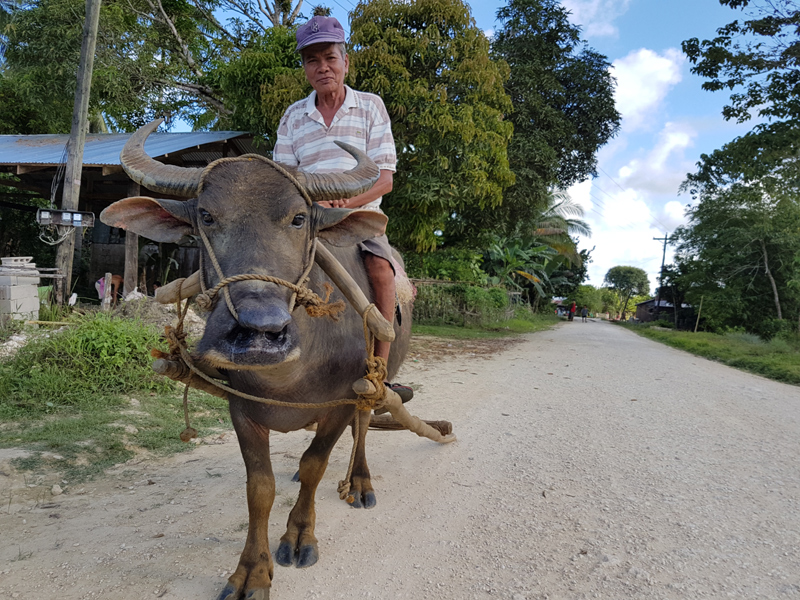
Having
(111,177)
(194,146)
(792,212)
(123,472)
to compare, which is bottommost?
(123,472)

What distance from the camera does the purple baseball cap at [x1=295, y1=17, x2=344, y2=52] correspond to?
2.76m

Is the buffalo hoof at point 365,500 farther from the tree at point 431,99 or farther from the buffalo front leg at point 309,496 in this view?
the tree at point 431,99

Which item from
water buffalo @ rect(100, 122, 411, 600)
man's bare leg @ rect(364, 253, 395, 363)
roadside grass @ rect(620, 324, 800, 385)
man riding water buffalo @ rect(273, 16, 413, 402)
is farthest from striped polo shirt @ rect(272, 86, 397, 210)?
roadside grass @ rect(620, 324, 800, 385)

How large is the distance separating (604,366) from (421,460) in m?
6.27

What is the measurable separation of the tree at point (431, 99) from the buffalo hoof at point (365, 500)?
22.7 ft

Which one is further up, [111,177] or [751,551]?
[111,177]

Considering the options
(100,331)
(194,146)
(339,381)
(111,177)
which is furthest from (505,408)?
(111,177)

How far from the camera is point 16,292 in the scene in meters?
6.56

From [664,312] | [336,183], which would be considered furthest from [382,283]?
[664,312]

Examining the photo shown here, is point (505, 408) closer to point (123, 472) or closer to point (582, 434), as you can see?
point (582, 434)

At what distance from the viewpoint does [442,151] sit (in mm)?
9602

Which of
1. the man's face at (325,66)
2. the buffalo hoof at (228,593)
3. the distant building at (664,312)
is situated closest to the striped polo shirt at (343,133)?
the man's face at (325,66)

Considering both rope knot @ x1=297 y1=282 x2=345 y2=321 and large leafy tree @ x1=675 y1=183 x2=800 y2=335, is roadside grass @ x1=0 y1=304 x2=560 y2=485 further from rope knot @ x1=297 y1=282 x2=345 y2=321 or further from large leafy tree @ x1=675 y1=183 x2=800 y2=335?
large leafy tree @ x1=675 y1=183 x2=800 y2=335

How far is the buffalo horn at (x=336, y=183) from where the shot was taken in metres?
2.06
